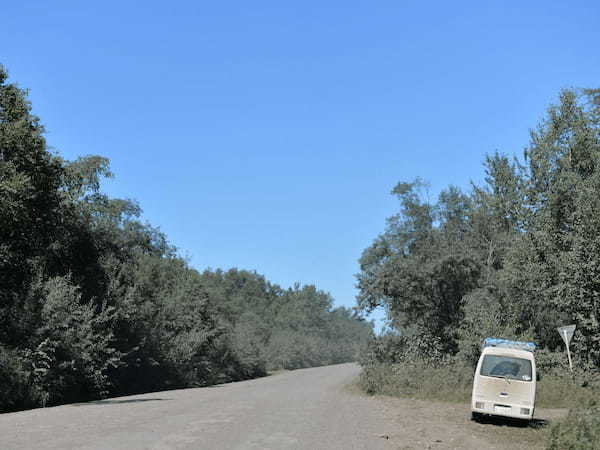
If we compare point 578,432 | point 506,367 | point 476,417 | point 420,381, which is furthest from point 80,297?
point 578,432

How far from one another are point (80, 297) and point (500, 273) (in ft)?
71.6

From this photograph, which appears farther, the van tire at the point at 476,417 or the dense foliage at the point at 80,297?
the dense foliage at the point at 80,297

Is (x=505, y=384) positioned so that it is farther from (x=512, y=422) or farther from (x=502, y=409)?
(x=512, y=422)

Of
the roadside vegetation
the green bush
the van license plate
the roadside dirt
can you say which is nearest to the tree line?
the roadside vegetation

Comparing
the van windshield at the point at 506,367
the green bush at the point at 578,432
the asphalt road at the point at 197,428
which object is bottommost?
the asphalt road at the point at 197,428

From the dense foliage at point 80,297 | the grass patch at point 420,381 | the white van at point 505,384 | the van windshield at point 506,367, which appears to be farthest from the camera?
Result: the grass patch at point 420,381

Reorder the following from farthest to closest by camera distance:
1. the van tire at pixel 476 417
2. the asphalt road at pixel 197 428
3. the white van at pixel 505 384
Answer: the van tire at pixel 476 417 → the white van at pixel 505 384 → the asphalt road at pixel 197 428

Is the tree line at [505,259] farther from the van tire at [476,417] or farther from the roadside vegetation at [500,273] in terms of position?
the van tire at [476,417]

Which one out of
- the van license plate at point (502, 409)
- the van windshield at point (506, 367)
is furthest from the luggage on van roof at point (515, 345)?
the van license plate at point (502, 409)

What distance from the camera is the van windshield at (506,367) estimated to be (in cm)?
1898

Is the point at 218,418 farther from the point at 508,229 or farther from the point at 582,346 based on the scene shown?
the point at 508,229

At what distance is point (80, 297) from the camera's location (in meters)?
31.9

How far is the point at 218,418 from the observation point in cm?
1817

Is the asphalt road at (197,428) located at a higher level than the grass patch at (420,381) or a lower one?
lower
